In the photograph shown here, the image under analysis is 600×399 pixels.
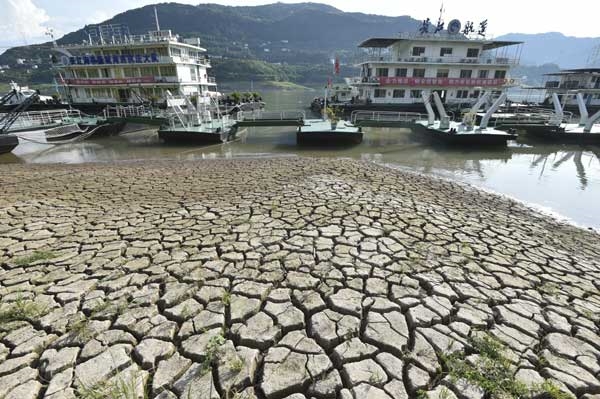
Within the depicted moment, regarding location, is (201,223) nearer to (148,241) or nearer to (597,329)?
(148,241)

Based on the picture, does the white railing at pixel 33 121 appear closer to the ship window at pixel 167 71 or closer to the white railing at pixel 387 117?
the ship window at pixel 167 71

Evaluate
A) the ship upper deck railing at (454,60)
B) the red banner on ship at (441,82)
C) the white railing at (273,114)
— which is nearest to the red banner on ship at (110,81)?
the white railing at (273,114)

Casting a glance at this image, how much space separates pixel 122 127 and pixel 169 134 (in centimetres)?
836

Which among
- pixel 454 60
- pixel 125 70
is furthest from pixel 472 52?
pixel 125 70

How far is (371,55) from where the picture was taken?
3300cm

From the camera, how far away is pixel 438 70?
28.7 m

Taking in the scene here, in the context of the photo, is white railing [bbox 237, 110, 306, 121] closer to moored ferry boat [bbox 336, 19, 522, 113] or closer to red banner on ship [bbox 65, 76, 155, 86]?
moored ferry boat [bbox 336, 19, 522, 113]

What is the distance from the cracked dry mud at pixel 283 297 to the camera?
254 centimetres

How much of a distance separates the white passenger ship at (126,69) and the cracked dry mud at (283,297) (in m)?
24.0

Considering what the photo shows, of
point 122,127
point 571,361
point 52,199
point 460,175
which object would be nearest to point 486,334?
point 571,361

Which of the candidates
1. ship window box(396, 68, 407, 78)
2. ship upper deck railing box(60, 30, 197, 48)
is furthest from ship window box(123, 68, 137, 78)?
ship window box(396, 68, 407, 78)

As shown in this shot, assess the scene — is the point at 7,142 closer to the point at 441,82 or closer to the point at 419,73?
the point at 419,73

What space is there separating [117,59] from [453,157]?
2864cm

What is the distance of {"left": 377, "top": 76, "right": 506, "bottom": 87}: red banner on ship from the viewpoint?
1113 inches
